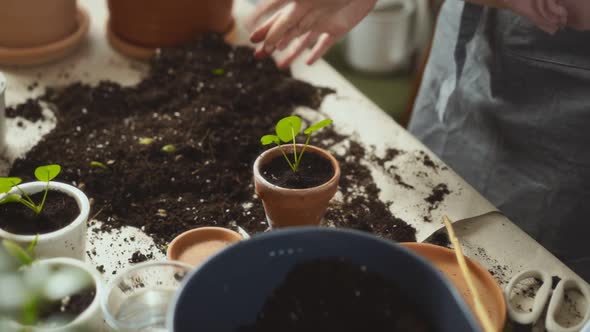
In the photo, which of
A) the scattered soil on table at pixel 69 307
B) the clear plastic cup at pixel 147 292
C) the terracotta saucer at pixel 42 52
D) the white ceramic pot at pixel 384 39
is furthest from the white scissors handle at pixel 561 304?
the white ceramic pot at pixel 384 39

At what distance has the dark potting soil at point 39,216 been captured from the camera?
0.80 metres

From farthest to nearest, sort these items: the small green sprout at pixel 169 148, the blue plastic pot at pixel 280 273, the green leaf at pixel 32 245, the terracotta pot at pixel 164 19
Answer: the terracotta pot at pixel 164 19
the small green sprout at pixel 169 148
the green leaf at pixel 32 245
the blue plastic pot at pixel 280 273

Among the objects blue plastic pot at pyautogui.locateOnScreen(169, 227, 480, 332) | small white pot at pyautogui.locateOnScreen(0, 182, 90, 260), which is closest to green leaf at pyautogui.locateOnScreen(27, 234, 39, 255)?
small white pot at pyautogui.locateOnScreen(0, 182, 90, 260)

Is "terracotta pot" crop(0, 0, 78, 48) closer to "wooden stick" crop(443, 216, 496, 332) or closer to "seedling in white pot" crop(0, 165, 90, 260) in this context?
"seedling in white pot" crop(0, 165, 90, 260)

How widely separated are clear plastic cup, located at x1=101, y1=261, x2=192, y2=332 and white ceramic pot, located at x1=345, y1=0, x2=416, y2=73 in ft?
5.70

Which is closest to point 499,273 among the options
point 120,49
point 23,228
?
point 23,228

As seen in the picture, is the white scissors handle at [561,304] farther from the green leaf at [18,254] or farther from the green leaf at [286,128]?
the green leaf at [18,254]

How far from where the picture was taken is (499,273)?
3.07 ft

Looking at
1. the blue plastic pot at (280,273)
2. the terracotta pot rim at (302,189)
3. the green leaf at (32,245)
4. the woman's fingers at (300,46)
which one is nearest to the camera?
the blue plastic pot at (280,273)

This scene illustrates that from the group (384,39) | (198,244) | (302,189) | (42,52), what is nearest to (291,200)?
(302,189)

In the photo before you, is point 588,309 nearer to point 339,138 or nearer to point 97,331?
point 339,138

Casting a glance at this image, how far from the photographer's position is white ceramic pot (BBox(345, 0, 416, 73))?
2336 mm

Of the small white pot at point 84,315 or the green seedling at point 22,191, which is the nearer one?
the small white pot at point 84,315

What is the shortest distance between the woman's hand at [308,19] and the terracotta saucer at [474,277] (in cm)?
48
